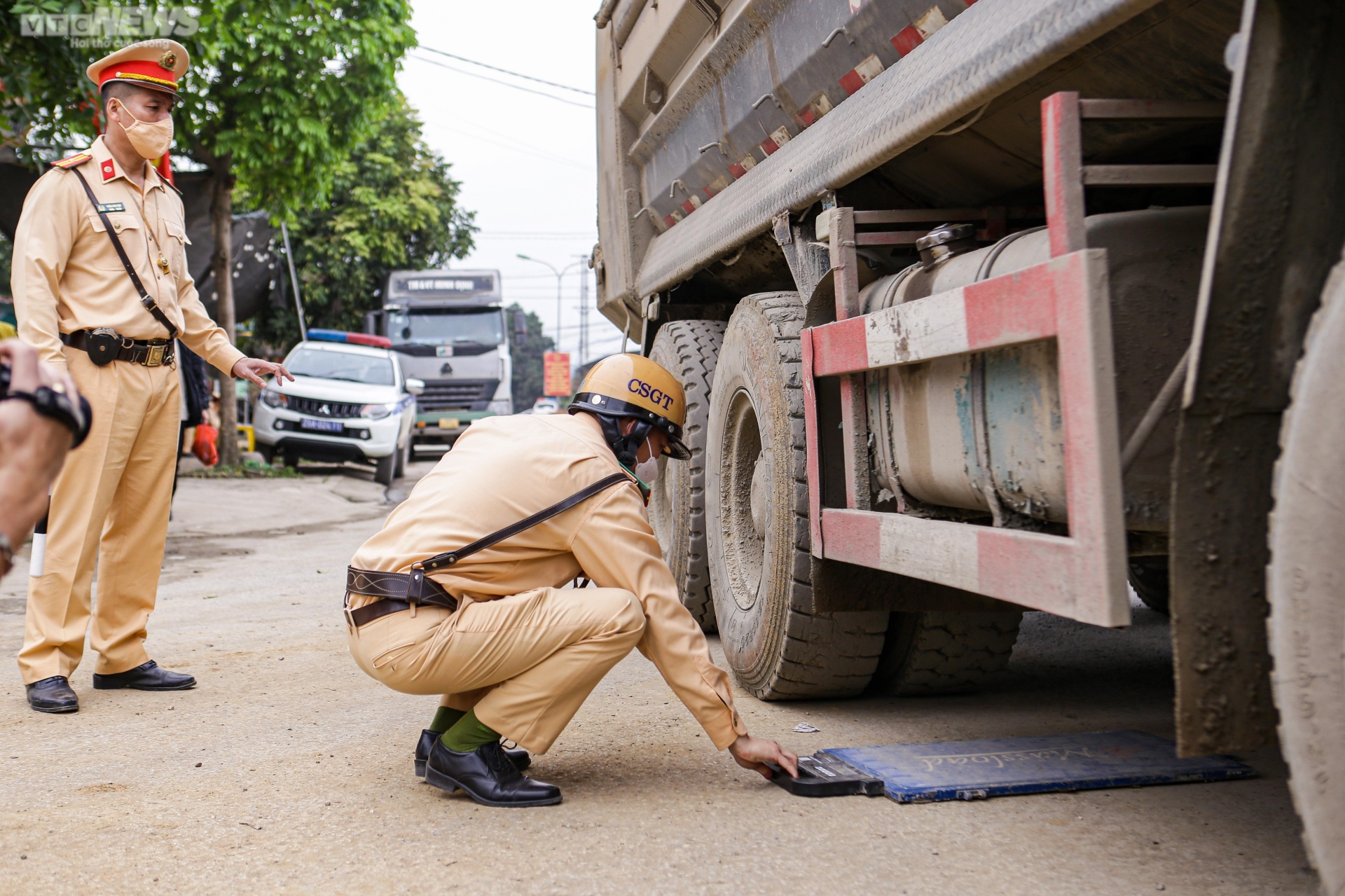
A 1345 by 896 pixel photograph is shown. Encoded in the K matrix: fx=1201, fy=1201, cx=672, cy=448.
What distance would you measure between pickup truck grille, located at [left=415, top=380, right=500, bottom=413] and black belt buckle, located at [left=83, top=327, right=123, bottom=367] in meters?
18.3

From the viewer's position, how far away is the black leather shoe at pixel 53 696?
3605 millimetres

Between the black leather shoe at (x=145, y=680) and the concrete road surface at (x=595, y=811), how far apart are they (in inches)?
2.2

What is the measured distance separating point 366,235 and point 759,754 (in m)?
25.1

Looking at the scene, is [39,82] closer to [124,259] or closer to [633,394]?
[124,259]

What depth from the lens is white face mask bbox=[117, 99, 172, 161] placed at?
3834mm

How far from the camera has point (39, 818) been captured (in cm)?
263

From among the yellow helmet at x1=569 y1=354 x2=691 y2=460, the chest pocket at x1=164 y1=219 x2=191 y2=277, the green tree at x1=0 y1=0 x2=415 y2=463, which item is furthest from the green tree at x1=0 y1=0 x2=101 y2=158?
the yellow helmet at x1=569 y1=354 x2=691 y2=460

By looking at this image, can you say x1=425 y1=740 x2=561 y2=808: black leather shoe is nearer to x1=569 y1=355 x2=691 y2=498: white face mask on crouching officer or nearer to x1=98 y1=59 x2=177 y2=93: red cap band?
x1=569 y1=355 x2=691 y2=498: white face mask on crouching officer

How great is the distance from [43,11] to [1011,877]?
25.3 ft

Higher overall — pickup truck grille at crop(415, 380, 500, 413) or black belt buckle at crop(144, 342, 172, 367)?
pickup truck grille at crop(415, 380, 500, 413)

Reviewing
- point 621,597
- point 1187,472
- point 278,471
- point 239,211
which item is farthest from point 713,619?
point 239,211

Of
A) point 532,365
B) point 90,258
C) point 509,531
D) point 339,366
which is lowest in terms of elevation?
point 509,531

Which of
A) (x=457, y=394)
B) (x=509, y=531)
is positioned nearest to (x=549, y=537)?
(x=509, y=531)

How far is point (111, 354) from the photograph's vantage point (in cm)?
376
